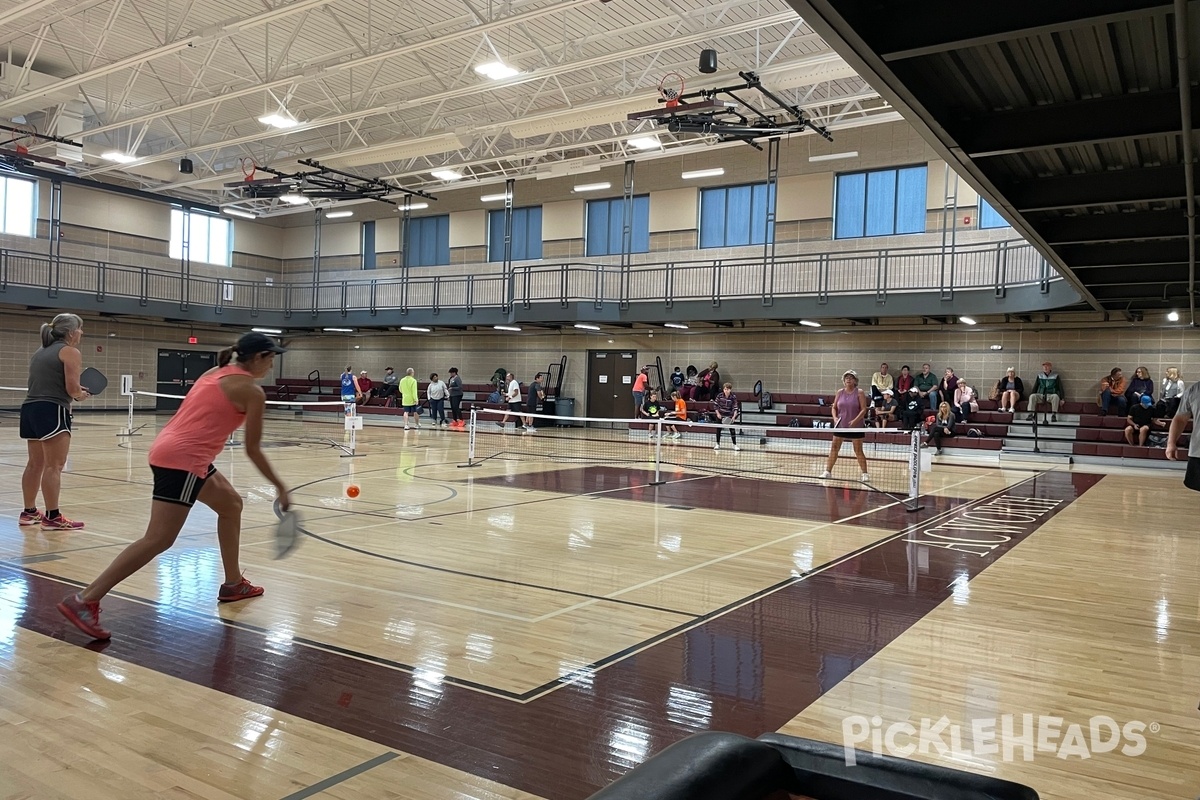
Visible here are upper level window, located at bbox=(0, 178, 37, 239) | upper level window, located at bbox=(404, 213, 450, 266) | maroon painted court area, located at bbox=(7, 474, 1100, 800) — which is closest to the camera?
maroon painted court area, located at bbox=(7, 474, 1100, 800)

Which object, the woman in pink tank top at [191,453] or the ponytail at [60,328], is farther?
the ponytail at [60,328]

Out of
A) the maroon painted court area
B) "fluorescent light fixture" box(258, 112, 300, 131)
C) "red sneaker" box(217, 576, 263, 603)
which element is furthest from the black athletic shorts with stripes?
"fluorescent light fixture" box(258, 112, 300, 131)

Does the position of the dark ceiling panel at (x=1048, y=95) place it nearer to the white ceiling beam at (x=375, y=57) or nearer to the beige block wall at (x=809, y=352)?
the white ceiling beam at (x=375, y=57)

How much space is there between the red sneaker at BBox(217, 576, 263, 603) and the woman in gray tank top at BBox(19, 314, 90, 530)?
2.93m

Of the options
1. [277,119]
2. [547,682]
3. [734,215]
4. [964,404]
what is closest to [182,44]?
[277,119]

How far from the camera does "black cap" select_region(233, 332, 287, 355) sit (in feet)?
15.6

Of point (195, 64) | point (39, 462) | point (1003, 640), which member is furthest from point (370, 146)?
point (1003, 640)

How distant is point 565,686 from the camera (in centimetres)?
409

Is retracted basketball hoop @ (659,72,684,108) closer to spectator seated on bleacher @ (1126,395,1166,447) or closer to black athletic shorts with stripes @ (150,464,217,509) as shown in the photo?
spectator seated on bleacher @ (1126,395,1166,447)

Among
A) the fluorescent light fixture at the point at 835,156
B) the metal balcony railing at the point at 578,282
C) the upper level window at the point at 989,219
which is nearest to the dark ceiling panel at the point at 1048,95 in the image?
the metal balcony railing at the point at 578,282

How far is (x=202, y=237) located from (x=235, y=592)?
32334mm

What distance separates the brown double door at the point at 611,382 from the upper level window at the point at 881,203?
8277 mm

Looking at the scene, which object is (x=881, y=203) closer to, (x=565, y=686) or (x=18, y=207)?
(x=565, y=686)

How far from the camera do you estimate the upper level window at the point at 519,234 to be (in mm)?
30516
